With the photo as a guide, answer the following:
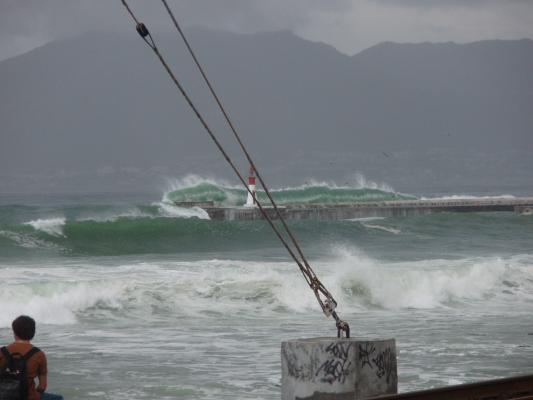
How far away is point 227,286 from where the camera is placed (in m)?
24.1

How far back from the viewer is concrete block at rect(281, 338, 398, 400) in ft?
26.6

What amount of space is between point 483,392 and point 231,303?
47.7ft

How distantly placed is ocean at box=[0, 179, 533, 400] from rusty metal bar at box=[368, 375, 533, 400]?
13.2ft

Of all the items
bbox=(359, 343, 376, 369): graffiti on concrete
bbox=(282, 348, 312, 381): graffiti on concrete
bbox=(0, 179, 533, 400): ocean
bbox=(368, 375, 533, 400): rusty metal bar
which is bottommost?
bbox=(368, 375, 533, 400): rusty metal bar

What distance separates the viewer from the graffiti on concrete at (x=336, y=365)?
→ 8109 millimetres

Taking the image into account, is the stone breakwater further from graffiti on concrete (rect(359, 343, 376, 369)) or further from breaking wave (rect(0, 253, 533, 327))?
graffiti on concrete (rect(359, 343, 376, 369))

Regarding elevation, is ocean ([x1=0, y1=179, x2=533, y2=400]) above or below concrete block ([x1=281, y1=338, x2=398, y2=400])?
above

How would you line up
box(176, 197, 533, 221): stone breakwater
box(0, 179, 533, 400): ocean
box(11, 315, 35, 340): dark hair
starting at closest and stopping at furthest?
box(11, 315, 35, 340): dark hair < box(0, 179, 533, 400): ocean < box(176, 197, 533, 221): stone breakwater

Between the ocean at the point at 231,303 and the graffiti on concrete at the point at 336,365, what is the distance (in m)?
4.25

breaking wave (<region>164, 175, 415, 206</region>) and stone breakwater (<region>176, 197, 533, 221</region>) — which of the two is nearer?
stone breakwater (<region>176, 197, 533, 221</region>)

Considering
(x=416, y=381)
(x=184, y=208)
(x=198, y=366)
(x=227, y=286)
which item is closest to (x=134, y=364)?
(x=198, y=366)

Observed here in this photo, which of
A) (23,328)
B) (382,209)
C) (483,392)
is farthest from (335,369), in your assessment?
(382,209)

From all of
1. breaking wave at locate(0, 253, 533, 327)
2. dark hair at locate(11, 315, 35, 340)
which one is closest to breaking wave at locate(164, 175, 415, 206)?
breaking wave at locate(0, 253, 533, 327)

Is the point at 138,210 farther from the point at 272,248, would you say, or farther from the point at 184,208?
the point at 272,248
